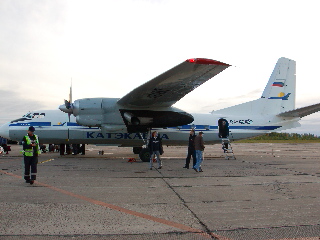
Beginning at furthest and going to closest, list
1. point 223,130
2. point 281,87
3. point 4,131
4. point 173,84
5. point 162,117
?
point 281,87, point 223,130, point 4,131, point 162,117, point 173,84

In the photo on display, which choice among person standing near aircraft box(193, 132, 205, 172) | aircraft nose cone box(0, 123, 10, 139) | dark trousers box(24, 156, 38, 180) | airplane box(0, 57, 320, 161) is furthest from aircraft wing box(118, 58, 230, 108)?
aircraft nose cone box(0, 123, 10, 139)

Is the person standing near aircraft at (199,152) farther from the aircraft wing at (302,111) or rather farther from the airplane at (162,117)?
the aircraft wing at (302,111)

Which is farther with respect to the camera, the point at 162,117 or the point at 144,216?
the point at 162,117

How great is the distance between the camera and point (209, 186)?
376 inches

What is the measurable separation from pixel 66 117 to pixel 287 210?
675 inches

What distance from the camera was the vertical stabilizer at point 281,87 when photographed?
72.9 ft

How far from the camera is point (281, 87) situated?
73.3 ft

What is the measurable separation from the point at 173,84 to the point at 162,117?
379 cm

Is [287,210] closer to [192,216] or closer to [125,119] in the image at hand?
[192,216]

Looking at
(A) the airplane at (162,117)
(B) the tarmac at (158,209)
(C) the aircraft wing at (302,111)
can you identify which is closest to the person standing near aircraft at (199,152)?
(B) the tarmac at (158,209)

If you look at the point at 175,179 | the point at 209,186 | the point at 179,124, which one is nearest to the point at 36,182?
the point at 175,179

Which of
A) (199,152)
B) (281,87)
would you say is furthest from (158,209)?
(281,87)

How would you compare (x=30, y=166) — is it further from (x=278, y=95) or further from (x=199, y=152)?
(x=278, y=95)

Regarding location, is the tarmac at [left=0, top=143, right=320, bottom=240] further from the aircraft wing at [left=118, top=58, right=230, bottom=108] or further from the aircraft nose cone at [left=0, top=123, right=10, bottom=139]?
the aircraft nose cone at [left=0, top=123, right=10, bottom=139]
